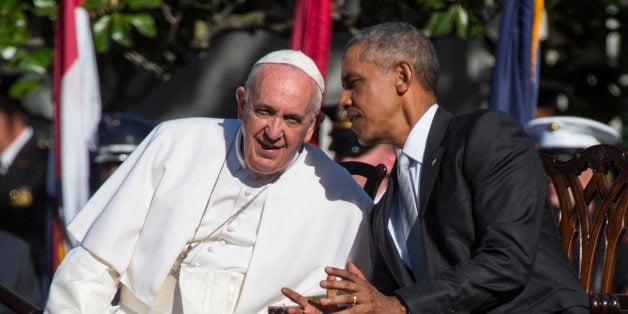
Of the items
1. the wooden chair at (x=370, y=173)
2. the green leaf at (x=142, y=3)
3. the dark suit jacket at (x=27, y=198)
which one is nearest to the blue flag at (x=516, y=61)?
the wooden chair at (x=370, y=173)

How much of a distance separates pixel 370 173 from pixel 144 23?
92.1 inches

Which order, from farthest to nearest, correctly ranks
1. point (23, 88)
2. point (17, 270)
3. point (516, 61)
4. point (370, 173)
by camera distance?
point (23, 88) → point (516, 61) → point (17, 270) → point (370, 173)

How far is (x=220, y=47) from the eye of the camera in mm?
9953

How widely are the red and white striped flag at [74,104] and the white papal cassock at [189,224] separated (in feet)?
5.49

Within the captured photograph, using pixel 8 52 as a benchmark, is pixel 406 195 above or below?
below

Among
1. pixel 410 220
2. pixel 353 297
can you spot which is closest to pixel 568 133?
pixel 410 220

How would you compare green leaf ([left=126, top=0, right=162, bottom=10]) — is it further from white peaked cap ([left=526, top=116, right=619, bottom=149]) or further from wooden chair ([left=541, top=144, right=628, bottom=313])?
wooden chair ([left=541, top=144, right=628, bottom=313])

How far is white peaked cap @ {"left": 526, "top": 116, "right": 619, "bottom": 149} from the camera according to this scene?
6547 mm

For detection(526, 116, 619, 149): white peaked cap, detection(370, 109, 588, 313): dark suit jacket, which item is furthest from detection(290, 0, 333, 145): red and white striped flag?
detection(370, 109, 588, 313): dark suit jacket

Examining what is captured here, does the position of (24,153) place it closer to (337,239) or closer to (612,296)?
(337,239)

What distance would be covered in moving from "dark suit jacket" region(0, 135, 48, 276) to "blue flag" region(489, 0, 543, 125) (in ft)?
9.99

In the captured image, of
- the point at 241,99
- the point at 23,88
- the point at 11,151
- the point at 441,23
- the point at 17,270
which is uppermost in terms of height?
the point at 441,23

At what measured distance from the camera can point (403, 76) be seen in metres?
4.52

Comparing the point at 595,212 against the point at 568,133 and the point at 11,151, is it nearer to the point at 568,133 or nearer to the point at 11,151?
the point at 568,133
